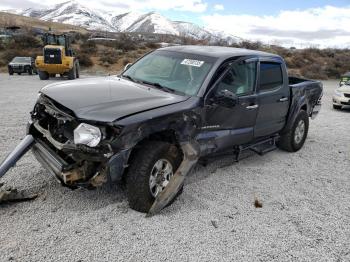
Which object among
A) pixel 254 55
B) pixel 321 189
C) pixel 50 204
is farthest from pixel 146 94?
pixel 321 189

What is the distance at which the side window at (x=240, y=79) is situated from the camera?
187 inches

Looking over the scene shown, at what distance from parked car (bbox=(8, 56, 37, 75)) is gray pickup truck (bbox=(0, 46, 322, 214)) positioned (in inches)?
801

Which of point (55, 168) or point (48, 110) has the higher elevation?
point (48, 110)

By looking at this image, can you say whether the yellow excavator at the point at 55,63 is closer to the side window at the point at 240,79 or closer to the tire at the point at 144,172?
the side window at the point at 240,79

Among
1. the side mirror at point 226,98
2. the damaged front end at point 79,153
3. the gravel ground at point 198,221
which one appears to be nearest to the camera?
the gravel ground at point 198,221

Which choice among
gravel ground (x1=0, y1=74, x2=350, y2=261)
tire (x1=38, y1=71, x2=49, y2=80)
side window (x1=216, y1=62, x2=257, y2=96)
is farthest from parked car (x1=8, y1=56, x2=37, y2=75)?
side window (x1=216, y1=62, x2=257, y2=96)

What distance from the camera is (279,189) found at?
5031mm

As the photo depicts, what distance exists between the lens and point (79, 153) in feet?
11.6

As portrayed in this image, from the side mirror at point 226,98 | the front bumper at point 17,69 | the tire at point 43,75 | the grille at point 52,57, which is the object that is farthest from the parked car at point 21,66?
the side mirror at point 226,98

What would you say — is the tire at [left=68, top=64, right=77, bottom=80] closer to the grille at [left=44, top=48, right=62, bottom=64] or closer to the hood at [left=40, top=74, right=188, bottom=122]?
the grille at [left=44, top=48, right=62, bottom=64]

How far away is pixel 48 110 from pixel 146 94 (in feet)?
3.67

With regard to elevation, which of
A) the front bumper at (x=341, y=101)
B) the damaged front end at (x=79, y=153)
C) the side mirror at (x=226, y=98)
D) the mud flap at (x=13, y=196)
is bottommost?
the front bumper at (x=341, y=101)

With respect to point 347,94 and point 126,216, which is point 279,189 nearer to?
point 126,216

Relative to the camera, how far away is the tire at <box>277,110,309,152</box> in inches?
260
